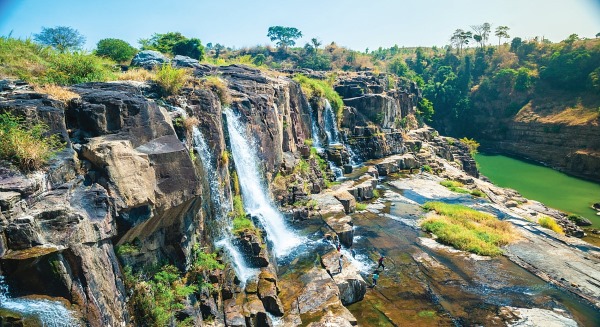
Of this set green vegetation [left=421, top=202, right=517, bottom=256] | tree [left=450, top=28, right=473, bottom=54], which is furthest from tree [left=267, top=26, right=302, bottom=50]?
green vegetation [left=421, top=202, right=517, bottom=256]

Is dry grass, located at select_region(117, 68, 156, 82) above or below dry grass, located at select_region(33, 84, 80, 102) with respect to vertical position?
above

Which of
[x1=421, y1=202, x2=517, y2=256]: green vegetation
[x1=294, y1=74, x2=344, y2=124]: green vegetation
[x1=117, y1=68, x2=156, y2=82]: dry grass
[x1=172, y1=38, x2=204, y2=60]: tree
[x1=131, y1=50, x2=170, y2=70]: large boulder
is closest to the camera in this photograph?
[x1=117, y1=68, x2=156, y2=82]: dry grass

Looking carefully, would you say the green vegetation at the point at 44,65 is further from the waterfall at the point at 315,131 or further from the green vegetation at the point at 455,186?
the green vegetation at the point at 455,186

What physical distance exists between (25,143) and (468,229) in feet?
71.5

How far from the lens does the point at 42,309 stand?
612 centimetres

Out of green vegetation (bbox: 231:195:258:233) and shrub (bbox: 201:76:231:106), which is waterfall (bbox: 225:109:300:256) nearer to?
shrub (bbox: 201:76:231:106)

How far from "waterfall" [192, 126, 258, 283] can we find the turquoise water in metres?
30.6

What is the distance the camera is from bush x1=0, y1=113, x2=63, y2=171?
694 cm

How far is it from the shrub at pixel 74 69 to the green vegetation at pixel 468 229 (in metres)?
18.9

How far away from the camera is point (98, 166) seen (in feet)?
28.5

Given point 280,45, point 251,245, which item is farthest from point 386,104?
point 280,45

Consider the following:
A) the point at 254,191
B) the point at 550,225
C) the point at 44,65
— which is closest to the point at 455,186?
the point at 550,225

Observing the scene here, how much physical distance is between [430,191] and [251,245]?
19188 mm

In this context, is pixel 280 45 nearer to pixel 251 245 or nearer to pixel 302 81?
pixel 302 81
